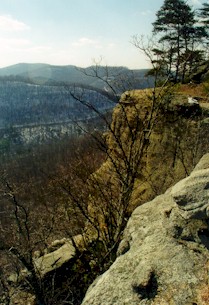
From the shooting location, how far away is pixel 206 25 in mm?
40781

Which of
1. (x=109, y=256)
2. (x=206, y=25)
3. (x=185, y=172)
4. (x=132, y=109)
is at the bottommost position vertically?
(x=109, y=256)

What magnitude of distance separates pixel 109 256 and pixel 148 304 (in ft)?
26.3

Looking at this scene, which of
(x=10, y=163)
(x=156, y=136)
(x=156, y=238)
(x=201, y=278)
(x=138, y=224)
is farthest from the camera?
(x=10, y=163)

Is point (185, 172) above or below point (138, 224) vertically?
below

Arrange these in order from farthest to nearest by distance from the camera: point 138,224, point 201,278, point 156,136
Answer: point 156,136, point 138,224, point 201,278

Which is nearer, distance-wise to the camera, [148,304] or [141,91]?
[148,304]

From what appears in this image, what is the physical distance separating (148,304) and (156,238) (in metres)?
1.41

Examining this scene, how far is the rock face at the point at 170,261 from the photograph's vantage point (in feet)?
20.5

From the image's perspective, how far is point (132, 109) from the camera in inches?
805

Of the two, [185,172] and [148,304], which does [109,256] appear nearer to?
[185,172]

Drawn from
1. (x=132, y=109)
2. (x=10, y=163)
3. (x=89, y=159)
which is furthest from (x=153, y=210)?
(x=10, y=163)

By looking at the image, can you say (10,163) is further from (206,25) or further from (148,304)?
(148,304)

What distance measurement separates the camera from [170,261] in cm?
668

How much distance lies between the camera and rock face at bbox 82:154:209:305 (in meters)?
6.26
